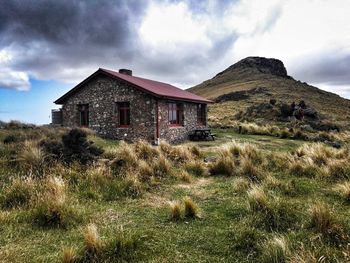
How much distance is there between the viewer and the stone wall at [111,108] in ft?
64.3

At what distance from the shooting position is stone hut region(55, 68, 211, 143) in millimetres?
19516

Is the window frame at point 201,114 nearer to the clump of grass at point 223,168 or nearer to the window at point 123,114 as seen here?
the window at point 123,114

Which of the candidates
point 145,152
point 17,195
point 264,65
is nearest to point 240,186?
point 145,152

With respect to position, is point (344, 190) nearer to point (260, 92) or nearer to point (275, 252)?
point (275, 252)

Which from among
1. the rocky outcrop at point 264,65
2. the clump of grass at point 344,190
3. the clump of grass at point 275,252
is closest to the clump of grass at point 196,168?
the clump of grass at point 344,190

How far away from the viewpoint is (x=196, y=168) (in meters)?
10.1

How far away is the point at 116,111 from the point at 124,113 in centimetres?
54

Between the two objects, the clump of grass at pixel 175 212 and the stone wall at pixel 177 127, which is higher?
the stone wall at pixel 177 127

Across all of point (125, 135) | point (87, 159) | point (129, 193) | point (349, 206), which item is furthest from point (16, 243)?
point (125, 135)

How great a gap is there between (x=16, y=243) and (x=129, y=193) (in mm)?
2980

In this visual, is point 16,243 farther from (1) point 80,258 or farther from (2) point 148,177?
(2) point 148,177

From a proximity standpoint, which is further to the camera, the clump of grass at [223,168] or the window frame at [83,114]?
the window frame at [83,114]

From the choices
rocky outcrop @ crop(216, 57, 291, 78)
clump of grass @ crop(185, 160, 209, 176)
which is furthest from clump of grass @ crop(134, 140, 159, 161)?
rocky outcrop @ crop(216, 57, 291, 78)

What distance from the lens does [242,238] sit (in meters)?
5.00
